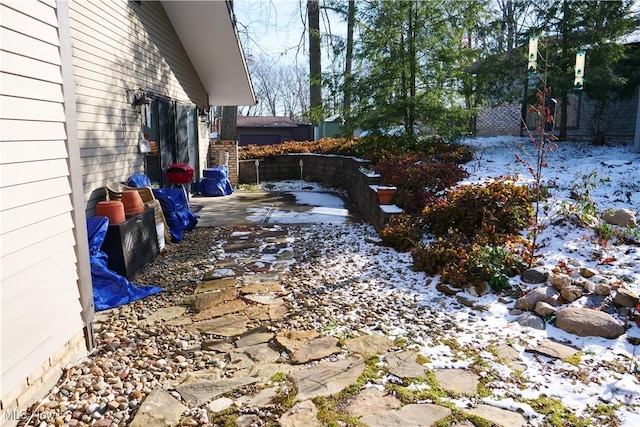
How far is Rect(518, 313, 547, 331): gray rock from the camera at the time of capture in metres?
3.04

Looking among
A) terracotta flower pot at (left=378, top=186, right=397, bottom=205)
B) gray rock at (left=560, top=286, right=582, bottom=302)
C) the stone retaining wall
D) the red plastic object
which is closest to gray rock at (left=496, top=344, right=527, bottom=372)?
gray rock at (left=560, top=286, right=582, bottom=302)

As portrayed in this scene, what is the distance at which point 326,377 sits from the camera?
98.8 inches

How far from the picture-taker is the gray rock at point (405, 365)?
99.5 inches

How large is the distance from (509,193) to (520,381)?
9.34 feet

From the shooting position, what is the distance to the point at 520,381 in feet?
7.92

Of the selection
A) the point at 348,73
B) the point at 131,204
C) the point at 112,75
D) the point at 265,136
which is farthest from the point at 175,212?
the point at 265,136

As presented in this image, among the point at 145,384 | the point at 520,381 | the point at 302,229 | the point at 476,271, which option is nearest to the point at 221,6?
the point at 302,229

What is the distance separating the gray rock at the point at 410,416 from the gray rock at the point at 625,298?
1.77m

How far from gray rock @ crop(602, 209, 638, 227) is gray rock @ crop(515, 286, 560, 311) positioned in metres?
1.51

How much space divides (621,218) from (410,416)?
3443mm

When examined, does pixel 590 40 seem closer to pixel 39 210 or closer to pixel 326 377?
pixel 326 377

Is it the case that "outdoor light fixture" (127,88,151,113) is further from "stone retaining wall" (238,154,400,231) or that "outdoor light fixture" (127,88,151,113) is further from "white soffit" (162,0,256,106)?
"stone retaining wall" (238,154,400,231)

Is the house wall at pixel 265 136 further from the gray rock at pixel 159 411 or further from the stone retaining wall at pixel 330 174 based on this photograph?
the gray rock at pixel 159 411

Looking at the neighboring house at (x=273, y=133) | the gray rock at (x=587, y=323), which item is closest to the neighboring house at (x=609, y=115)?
the gray rock at (x=587, y=323)
